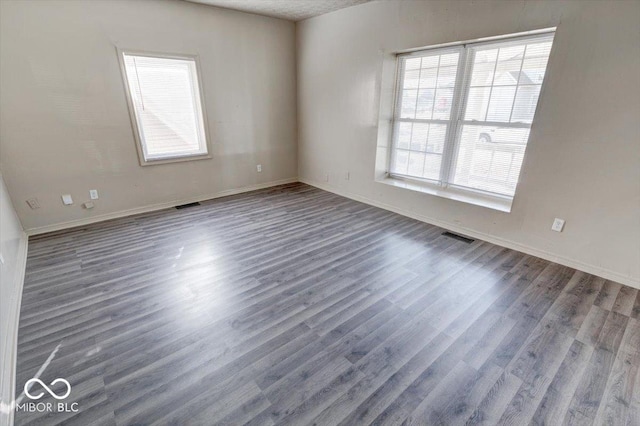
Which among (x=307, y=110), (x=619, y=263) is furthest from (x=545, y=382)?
(x=307, y=110)

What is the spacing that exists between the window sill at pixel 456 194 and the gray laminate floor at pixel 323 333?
46 centimetres

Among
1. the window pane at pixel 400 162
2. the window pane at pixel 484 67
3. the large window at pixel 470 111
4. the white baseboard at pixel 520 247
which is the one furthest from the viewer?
the window pane at pixel 400 162

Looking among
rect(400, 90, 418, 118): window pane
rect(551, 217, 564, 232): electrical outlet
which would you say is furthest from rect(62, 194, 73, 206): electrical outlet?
rect(551, 217, 564, 232): electrical outlet

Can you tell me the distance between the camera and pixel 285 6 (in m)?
3.78

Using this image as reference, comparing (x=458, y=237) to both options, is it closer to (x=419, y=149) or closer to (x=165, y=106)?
(x=419, y=149)

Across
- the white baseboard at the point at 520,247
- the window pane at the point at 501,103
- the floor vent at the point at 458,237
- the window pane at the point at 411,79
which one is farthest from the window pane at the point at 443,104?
the floor vent at the point at 458,237

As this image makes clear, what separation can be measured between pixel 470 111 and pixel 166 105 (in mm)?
3794

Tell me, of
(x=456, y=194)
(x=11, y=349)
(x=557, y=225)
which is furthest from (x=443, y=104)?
(x=11, y=349)

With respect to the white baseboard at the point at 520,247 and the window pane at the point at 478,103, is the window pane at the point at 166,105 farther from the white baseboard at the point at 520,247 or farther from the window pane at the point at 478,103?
the window pane at the point at 478,103

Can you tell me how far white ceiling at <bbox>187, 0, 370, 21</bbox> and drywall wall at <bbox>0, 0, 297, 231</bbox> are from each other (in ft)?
0.62

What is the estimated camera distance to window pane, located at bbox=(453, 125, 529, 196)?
2.92 metres

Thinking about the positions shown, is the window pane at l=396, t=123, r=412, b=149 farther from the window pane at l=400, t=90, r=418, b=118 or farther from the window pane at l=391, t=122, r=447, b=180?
the window pane at l=400, t=90, r=418, b=118

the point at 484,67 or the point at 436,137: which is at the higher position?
the point at 484,67

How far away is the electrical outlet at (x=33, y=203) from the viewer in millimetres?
3174
